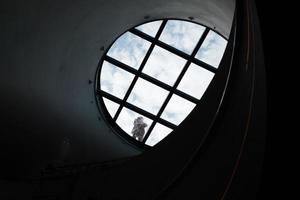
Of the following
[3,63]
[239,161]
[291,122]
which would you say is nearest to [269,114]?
[291,122]

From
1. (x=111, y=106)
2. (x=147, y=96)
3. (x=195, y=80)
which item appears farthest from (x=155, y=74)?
(x=111, y=106)

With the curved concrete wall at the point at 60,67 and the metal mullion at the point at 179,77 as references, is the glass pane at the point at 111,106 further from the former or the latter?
the metal mullion at the point at 179,77

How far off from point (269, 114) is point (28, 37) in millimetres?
5760

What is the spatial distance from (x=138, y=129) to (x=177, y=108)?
1399 millimetres

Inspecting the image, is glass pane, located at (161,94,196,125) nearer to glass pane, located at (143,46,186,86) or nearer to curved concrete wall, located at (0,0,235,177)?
glass pane, located at (143,46,186,86)

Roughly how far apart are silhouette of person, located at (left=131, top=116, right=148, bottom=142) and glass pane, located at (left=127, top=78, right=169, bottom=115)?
0.47m

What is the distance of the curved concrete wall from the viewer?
7715 millimetres

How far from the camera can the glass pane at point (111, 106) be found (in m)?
11.5

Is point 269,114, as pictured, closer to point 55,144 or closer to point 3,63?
point 3,63

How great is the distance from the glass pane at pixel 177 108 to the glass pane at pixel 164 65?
0.55 meters

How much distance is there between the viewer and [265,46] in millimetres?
3369

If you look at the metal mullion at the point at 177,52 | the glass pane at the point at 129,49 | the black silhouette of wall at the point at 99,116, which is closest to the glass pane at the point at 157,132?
the black silhouette of wall at the point at 99,116

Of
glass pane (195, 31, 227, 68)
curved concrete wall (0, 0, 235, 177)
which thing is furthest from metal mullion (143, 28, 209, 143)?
curved concrete wall (0, 0, 235, 177)

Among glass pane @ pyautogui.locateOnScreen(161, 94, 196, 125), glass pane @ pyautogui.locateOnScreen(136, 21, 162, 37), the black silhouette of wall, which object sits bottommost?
the black silhouette of wall
